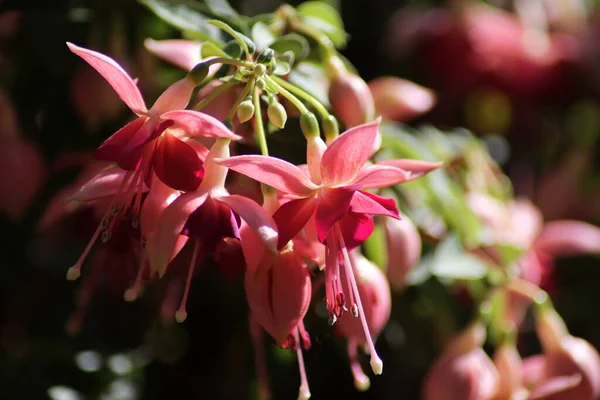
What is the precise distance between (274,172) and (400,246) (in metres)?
0.25

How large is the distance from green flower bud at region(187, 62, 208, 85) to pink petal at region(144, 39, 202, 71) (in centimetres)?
12

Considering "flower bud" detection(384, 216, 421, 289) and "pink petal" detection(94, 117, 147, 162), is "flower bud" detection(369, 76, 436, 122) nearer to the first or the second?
"flower bud" detection(384, 216, 421, 289)

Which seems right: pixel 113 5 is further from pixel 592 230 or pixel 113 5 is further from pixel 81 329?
pixel 592 230

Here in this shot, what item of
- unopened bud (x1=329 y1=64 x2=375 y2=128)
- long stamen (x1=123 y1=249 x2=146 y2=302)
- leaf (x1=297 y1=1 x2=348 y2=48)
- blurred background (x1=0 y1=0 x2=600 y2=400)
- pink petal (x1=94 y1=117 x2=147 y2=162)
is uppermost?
pink petal (x1=94 y1=117 x2=147 y2=162)

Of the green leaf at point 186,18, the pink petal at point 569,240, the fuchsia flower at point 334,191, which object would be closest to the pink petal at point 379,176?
the fuchsia flower at point 334,191

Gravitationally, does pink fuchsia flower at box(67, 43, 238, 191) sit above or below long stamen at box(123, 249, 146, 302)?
above

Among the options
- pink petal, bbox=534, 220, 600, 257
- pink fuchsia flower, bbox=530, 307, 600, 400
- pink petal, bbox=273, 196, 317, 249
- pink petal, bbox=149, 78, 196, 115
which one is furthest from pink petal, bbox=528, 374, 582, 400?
pink petal, bbox=149, 78, 196, 115

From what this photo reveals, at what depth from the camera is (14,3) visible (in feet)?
3.14

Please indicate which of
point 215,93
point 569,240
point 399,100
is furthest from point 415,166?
point 569,240

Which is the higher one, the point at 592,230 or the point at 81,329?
the point at 592,230

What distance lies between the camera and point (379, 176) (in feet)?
2.10

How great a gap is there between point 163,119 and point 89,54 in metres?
0.07

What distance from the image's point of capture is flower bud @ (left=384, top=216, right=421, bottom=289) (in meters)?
0.83

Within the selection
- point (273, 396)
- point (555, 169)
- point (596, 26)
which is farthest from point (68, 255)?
point (596, 26)
